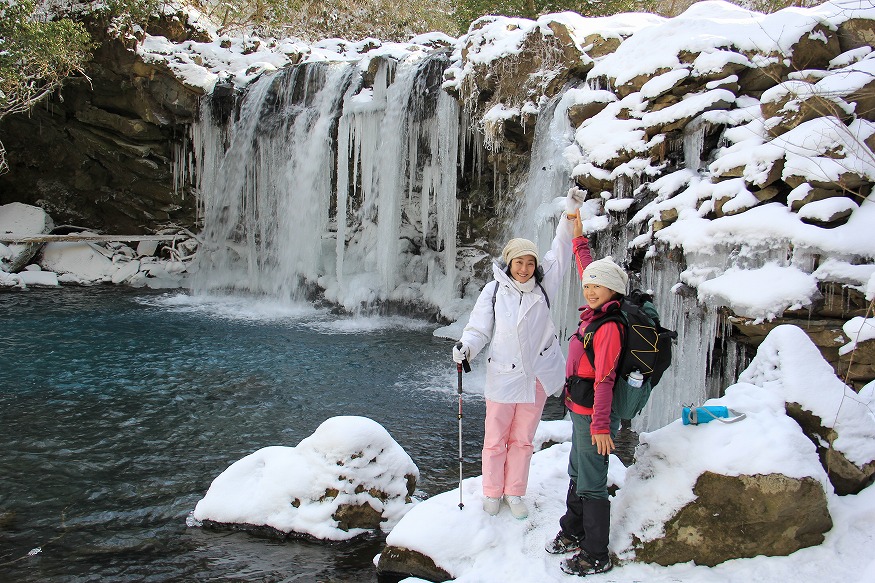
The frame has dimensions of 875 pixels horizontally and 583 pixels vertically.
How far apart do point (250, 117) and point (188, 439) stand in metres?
10.7

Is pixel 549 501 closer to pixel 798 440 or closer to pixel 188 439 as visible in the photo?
pixel 798 440

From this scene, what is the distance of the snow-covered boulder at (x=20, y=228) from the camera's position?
15.7 meters

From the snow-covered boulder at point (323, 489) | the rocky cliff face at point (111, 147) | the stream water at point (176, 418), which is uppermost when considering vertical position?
the rocky cliff face at point (111, 147)

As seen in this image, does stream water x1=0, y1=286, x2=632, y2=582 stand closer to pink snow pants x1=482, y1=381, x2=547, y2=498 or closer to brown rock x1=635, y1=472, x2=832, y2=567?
pink snow pants x1=482, y1=381, x2=547, y2=498

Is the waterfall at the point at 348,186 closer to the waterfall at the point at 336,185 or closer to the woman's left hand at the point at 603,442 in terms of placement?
the waterfall at the point at 336,185

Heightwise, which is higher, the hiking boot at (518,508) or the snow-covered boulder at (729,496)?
the snow-covered boulder at (729,496)

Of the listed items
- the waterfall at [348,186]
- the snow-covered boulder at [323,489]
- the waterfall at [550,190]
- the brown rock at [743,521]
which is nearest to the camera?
the brown rock at [743,521]

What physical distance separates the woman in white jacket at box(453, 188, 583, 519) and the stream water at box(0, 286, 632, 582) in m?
1.12

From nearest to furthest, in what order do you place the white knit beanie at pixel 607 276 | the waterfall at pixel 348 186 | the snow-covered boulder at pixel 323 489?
the white knit beanie at pixel 607 276
the snow-covered boulder at pixel 323 489
the waterfall at pixel 348 186

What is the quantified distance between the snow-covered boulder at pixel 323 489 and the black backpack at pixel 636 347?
7.00ft

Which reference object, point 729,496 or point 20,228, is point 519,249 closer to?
point 729,496

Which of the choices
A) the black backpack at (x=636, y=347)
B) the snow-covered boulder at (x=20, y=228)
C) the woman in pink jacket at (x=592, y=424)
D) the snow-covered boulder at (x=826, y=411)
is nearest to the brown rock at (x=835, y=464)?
the snow-covered boulder at (x=826, y=411)

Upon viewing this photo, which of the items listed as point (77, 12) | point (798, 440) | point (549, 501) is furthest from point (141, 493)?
point (77, 12)

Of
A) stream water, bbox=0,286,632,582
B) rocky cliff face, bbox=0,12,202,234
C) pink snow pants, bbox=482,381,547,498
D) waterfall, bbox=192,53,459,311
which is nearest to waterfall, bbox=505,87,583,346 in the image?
stream water, bbox=0,286,632,582
